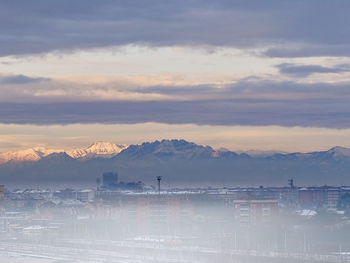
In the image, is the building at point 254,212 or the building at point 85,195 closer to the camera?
the building at point 254,212

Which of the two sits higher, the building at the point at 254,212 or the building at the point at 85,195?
the building at the point at 85,195

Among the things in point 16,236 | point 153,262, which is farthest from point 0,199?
point 153,262

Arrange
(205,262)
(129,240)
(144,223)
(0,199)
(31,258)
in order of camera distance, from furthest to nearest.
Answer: (0,199), (144,223), (129,240), (31,258), (205,262)

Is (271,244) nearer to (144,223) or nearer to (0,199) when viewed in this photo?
(144,223)

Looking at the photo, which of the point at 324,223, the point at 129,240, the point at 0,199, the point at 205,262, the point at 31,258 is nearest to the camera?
the point at 205,262

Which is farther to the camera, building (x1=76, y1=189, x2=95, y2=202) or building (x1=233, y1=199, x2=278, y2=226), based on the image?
building (x1=76, y1=189, x2=95, y2=202)

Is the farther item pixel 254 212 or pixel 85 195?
pixel 85 195

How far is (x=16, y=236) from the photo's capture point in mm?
91312

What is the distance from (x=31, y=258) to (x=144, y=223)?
29.6m

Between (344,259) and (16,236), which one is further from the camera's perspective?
(16,236)

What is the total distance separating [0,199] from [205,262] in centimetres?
7103

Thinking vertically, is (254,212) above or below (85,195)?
below

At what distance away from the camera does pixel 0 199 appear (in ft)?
410

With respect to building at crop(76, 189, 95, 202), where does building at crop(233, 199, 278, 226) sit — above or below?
below
